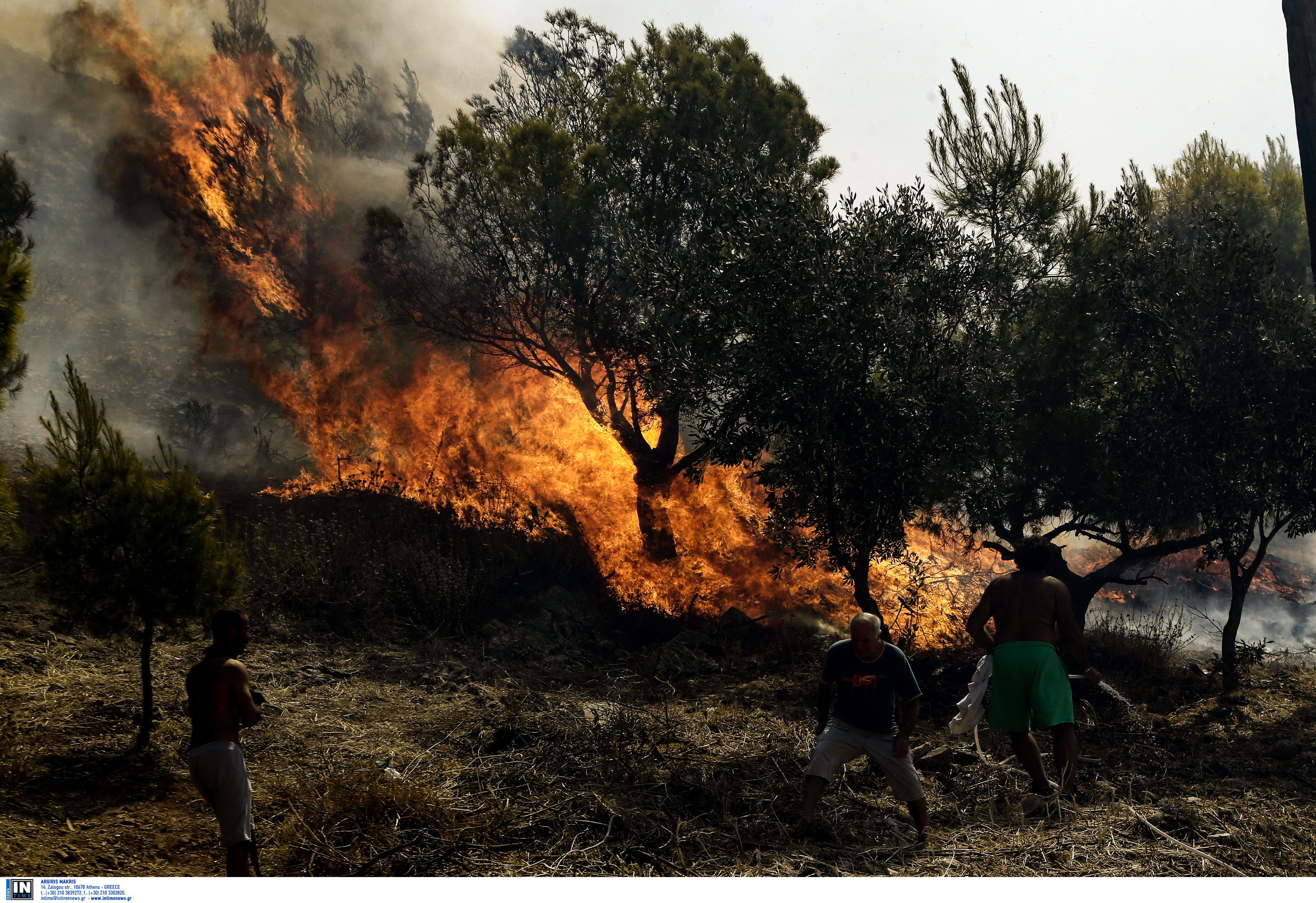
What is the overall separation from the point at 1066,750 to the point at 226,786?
5635mm

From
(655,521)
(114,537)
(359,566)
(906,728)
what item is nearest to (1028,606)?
(906,728)

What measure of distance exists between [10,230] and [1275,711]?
20537 mm

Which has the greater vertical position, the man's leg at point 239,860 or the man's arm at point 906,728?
the man's arm at point 906,728

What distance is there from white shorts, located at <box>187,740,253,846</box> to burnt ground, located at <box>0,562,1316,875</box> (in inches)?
31.2

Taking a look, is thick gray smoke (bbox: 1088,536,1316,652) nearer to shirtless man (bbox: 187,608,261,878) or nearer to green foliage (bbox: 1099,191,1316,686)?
green foliage (bbox: 1099,191,1316,686)

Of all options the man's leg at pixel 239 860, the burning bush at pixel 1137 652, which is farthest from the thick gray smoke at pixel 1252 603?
the man's leg at pixel 239 860

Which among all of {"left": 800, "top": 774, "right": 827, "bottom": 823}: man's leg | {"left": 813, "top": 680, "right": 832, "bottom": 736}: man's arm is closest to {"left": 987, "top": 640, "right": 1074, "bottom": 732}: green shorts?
{"left": 813, "top": 680, "right": 832, "bottom": 736}: man's arm

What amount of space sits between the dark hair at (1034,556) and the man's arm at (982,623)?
0.32 metres

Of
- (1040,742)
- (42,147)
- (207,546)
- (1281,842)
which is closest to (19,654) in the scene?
(207,546)

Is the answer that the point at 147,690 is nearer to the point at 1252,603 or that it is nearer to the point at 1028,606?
the point at 1028,606

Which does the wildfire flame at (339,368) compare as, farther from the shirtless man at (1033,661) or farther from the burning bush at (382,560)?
the shirtless man at (1033,661)

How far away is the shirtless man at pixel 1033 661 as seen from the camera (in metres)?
5.67

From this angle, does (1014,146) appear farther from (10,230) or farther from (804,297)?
(10,230)

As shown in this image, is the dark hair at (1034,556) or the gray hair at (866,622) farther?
the dark hair at (1034,556)
